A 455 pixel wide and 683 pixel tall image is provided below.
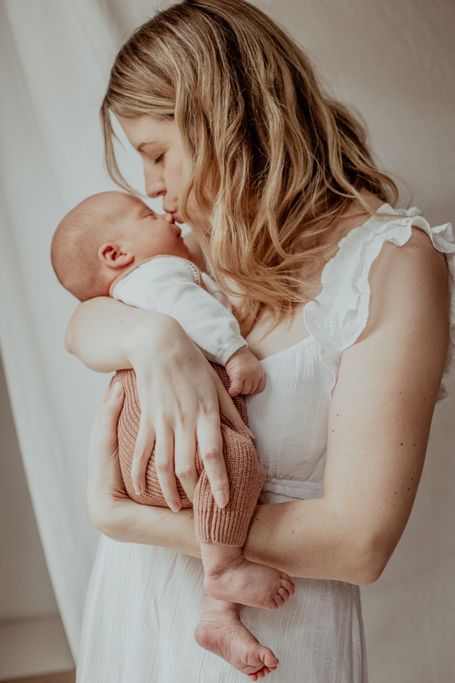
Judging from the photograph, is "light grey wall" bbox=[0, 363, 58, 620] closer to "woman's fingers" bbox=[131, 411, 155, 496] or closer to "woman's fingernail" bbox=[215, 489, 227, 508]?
"woman's fingers" bbox=[131, 411, 155, 496]

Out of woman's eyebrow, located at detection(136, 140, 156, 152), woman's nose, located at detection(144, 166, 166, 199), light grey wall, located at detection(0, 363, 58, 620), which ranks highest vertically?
woman's eyebrow, located at detection(136, 140, 156, 152)

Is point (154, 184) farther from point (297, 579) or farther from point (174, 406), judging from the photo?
point (297, 579)

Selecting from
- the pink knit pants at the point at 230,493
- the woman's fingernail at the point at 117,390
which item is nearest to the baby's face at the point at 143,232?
the woman's fingernail at the point at 117,390

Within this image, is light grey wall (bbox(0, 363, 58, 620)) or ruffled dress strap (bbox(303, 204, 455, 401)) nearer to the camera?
ruffled dress strap (bbox(303, 204, 455, 401))

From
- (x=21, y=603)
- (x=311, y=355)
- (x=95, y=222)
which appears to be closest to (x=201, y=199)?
(x=95, y=222)

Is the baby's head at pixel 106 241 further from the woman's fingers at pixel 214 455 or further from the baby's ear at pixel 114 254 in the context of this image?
the woman's fingers at pixel 214 455

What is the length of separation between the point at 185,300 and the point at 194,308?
0.8 inches

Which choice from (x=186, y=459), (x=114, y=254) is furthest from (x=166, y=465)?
(x=114, y=254)

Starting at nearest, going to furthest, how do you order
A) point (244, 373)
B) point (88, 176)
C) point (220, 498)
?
point (220, 498), point (244, 373), point (88, 176)

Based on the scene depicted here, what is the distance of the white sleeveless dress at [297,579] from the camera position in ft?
3.83

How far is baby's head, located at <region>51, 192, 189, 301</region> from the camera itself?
136 cm

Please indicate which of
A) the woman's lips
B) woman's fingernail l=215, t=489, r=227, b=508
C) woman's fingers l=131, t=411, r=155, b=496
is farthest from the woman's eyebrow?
Answer: woman's fingernail l=215, t=489, r=227, b=508

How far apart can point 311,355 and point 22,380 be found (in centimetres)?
88

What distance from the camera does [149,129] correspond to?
137cm
